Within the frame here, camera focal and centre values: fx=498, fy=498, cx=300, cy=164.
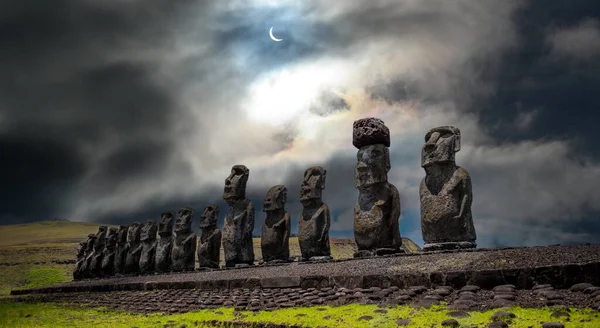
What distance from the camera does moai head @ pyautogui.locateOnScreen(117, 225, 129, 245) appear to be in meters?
29.3

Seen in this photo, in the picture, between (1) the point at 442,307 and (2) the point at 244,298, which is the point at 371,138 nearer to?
(2) the point at 244,298

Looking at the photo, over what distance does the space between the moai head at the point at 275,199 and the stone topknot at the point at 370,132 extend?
14.5ft

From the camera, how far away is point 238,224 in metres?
20.0

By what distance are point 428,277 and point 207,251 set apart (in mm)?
14361

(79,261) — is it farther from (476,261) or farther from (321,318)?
(476,261)

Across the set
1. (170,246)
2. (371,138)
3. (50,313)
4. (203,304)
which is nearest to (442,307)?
(203,304)

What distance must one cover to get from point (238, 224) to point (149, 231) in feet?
28.7

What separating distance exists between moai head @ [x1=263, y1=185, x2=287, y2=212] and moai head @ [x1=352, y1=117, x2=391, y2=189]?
14.1 feet

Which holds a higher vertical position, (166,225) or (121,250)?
(166,225)

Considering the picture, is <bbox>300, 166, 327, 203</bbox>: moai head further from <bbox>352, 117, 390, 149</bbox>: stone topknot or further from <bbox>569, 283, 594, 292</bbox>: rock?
<bbox>569, 283, 594, 292</bbox>: rock

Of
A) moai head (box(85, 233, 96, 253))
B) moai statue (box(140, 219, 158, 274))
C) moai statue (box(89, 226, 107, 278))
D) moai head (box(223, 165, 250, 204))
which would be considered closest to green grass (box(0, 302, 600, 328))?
moai head (box(223, 165, 250, 204))

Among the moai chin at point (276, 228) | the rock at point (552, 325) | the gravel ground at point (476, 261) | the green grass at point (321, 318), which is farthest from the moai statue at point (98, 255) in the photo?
the rock at point (552, 325)

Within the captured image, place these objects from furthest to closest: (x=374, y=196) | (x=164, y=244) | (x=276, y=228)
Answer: (x=164, y=244) → (x=276, y=228) → (x=374, y=196)

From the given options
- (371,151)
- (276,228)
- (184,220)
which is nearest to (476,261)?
(371,151)
